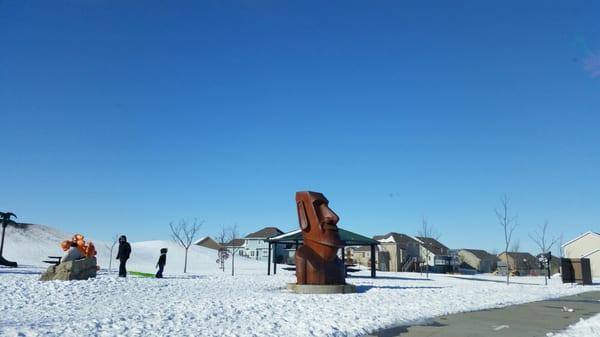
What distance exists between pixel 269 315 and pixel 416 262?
5775 cm

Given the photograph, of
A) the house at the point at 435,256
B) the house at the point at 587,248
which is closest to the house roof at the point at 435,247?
the house at the point at 435,256

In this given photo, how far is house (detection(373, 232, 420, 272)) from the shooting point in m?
71.9

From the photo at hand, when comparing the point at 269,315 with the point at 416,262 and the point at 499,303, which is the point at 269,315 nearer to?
the point at 499,303

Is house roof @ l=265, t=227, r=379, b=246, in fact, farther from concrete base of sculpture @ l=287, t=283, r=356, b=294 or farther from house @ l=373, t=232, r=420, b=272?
house @ l=373, t=232, r=420, b=272

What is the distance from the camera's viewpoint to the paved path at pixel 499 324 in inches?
398

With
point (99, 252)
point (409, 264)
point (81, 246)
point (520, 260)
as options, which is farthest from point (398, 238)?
point (81, 246)

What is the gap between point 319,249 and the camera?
58.7 ft

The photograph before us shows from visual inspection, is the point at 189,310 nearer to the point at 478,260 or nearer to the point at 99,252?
the point at 99,252

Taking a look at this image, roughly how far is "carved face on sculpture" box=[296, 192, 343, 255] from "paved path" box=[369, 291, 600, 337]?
18.3 feet

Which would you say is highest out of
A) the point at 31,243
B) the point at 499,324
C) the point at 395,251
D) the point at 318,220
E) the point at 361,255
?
the point at 318,220

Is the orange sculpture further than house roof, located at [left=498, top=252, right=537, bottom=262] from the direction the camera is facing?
No

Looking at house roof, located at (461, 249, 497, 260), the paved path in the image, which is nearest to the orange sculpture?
the paved path

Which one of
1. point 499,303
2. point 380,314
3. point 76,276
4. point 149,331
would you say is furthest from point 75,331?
point 499,303

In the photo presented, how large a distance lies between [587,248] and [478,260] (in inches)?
1279
